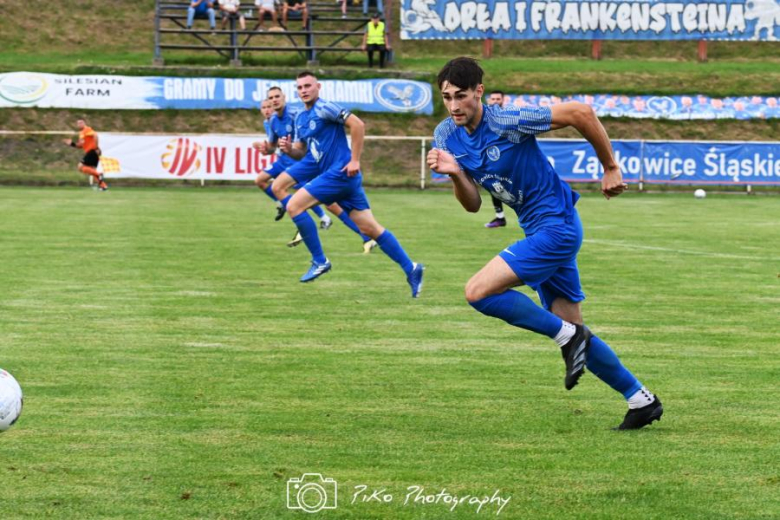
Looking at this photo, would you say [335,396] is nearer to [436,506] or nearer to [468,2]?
[436,506]

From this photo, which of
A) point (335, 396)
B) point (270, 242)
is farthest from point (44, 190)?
point (335, 396)

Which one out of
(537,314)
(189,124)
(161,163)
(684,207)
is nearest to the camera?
(537,314)

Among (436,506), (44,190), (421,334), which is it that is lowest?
(44,190)

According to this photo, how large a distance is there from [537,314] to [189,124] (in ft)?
110

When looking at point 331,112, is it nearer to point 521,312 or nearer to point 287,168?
point 287,168

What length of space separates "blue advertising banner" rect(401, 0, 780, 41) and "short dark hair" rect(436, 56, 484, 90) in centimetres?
3604

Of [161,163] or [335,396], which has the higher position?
[335,396]

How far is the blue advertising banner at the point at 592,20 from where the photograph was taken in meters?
42.2

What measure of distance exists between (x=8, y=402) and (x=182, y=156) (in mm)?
29422

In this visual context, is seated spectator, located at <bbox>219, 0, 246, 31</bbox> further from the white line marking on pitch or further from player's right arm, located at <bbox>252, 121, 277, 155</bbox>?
the white line marking on pitch

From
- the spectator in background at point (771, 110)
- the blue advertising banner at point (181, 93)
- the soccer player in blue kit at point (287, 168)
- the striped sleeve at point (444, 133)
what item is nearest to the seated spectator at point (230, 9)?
the blue advertising banner at point (181, 93)

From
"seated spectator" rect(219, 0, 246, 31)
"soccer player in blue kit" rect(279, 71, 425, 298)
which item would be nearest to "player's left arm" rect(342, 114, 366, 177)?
"soccer player in blue kit" rect(279, 71, 425, 298)

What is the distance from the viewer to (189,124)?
128ft

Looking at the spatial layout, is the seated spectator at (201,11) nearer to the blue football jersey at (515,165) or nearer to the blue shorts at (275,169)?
the blue shorts at (275,169)
